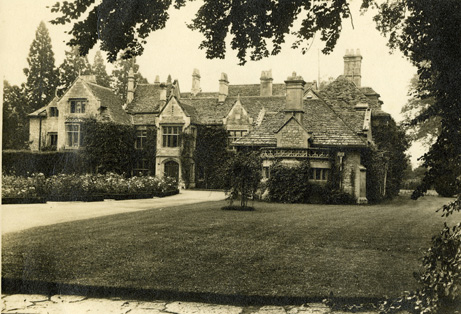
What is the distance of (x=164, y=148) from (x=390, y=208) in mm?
18673

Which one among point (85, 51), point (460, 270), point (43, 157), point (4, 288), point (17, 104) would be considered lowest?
point (4, 288)

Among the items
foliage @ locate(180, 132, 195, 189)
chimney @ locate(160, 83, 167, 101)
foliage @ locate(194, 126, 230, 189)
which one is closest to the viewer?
foliage @ locate(194, 126, 230, 189)

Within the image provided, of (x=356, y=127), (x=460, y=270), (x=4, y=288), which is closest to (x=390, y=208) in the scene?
(x=356, y=127)

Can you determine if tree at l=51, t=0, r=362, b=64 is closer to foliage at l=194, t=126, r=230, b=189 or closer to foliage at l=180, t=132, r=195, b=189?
foliage at l=194, t=126, r=230, b=189

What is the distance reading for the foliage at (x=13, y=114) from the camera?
6871mm

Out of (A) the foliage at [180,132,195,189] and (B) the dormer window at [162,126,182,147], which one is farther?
(B) the dormer window at [162,126,182,147]

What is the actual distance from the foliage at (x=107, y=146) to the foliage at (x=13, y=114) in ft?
8.41

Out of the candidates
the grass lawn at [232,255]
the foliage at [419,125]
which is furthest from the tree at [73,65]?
the foliage at [419,125]

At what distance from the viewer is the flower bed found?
38.5 feet

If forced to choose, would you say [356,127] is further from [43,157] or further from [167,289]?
[167,289]

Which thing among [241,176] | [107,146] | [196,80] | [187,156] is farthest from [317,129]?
[187,156]

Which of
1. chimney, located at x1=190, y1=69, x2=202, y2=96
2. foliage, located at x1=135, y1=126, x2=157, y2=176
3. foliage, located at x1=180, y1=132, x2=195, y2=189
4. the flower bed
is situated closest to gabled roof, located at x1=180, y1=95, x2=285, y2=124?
foliage, located at x1=180, y1=132, x2=195, y2=189

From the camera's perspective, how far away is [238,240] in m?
8.65

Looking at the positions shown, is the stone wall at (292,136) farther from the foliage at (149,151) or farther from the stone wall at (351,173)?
the foliage at (149,151)
